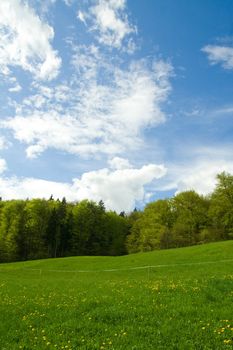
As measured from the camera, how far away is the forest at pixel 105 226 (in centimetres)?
9375

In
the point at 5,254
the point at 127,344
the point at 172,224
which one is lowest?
the point at 127,344

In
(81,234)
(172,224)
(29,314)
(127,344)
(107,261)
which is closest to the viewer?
(127,344)

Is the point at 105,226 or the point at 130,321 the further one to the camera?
the point at 105,226

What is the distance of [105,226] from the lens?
129 meters

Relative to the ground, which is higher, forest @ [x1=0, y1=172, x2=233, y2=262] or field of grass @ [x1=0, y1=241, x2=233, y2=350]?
forest @ [x1=0, y1=172, x2=233, y2=262]

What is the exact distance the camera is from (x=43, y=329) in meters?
13.5

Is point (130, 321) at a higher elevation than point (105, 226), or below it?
below

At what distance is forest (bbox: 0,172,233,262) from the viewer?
93.8 m

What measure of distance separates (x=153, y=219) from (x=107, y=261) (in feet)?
168

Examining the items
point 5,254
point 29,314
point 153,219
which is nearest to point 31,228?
point 5,254

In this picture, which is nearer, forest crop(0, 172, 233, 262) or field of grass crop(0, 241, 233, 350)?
field of grass crop(0, 241, 233, 350)

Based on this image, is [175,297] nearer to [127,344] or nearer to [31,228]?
[127,344]

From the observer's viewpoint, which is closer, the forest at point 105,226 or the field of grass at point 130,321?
the field of grass at point 130,321

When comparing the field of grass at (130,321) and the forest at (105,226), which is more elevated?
the forest at (105,226)
